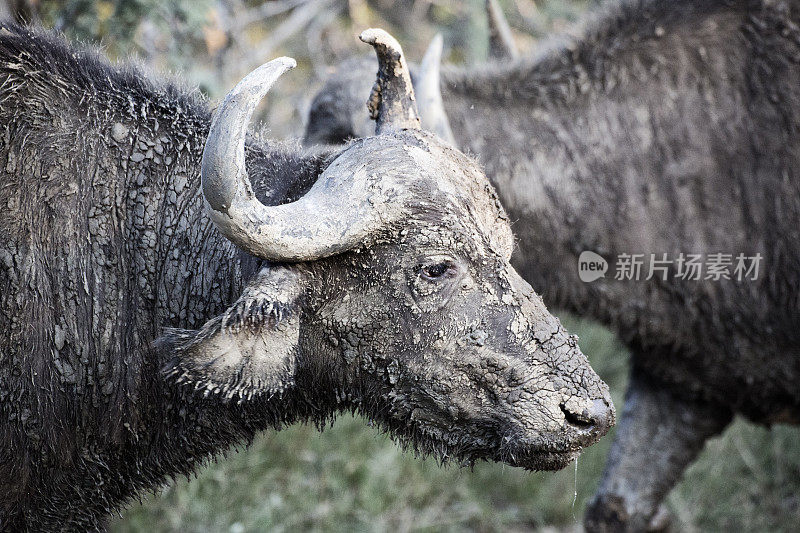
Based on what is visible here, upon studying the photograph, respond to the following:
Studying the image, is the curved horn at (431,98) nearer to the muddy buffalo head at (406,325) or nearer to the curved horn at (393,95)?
the curved horn at (393,95)

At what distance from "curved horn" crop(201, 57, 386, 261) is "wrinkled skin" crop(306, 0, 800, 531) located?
195cm

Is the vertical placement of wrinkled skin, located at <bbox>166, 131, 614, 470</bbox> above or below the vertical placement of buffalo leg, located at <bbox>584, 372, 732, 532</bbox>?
above

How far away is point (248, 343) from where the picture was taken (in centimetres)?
261

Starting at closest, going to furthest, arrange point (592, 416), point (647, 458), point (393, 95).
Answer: point (592, 416)
point (393, 95)
point (647, 458)

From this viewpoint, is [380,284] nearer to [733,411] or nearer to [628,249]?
[628,249]

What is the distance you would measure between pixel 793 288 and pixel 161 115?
3.28 m

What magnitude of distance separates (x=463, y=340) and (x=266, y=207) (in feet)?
2.51

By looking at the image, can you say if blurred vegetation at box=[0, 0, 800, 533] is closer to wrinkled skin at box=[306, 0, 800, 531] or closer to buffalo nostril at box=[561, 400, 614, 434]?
wrinkled skin at box=[306, 0, 800, 531]

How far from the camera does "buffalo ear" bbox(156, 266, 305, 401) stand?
2574 millimetres

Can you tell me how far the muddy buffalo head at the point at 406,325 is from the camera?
103 inches
